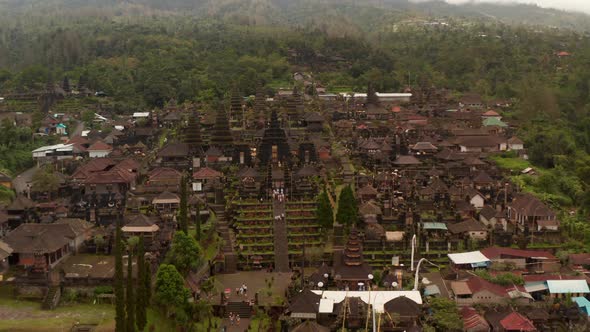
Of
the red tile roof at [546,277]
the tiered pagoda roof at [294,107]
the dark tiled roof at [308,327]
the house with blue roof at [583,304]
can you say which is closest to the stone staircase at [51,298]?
the dark tiled roof at [308,327]

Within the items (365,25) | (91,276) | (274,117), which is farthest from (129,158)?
(365,25)

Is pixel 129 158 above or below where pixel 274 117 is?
below

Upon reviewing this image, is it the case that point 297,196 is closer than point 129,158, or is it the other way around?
point 297,196

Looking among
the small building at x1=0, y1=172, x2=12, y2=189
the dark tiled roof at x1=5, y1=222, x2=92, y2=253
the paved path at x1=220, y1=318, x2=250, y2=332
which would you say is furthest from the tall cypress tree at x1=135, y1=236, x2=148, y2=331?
the small building at x1=0, y1=172, x2=12, y2=189

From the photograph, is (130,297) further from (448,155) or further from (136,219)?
(448,155)

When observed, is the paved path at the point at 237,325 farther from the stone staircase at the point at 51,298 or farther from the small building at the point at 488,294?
the small building at the point at 488,294
